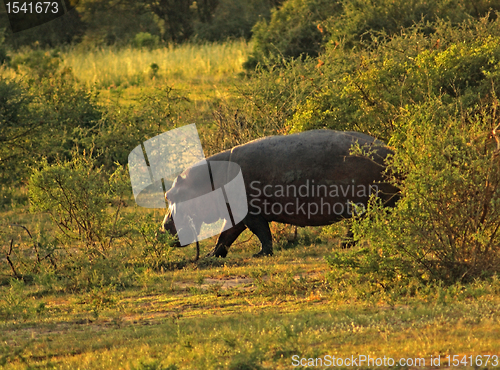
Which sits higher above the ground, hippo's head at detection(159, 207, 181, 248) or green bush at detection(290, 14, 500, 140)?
green bush at detection(290, 14, 500, 140)

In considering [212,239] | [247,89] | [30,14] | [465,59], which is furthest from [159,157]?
[30,14]

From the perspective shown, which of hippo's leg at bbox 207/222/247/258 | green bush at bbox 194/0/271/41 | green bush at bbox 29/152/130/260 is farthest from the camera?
green bush at bbox 194/0/271/41

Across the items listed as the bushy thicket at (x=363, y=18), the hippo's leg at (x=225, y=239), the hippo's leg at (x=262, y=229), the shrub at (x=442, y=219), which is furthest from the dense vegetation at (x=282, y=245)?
the bushy thicket at (x=363, y=18)

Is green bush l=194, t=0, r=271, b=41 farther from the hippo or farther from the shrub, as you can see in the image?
the shrub

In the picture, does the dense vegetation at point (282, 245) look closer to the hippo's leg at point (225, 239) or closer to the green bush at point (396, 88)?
the green bush at point (396, 88)

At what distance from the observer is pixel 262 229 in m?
9.41

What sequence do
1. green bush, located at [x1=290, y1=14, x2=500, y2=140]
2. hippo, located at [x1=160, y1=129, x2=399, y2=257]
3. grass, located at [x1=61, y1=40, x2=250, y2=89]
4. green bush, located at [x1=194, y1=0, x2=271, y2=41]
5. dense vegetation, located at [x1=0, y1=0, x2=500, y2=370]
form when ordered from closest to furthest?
dense vegetation, located at [x1=0, y1=0, x2=500, y2=370] → hippo, located at [x1=160, y1=129, x2=399, y2=257] → green bush, located at [x1=290, y1=14, x2=500, y2=140] → grass, located at [x1=61, y1=40, x2=250, y2=89] → green bush, located at [x1=194, y1=0, x2=271, y2=41]

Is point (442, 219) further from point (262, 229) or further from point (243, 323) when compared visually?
point (262, 229)

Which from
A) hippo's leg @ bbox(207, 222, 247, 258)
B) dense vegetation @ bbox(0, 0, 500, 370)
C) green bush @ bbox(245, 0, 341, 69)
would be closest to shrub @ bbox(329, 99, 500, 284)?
dense vegetation @ bbox(0, 0, 500, 370)

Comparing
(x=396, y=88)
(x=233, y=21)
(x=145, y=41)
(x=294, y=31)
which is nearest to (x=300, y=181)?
(x=396, y=88)

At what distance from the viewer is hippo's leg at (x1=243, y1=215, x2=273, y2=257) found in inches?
370

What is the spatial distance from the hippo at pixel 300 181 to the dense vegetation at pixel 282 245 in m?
0.29

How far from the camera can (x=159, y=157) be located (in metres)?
13.7

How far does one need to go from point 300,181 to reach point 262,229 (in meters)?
0.98
